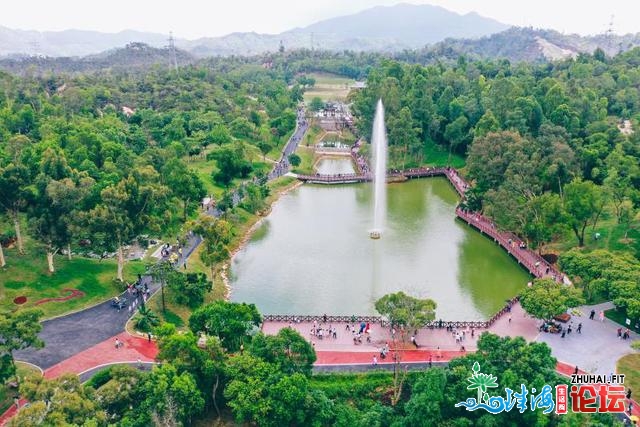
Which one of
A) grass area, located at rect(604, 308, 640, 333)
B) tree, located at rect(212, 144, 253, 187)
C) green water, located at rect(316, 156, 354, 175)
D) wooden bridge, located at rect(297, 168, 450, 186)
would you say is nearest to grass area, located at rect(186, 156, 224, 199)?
tree, located at rect(212, 144, 253, 187)

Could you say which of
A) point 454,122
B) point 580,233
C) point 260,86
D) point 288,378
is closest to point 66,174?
point 288,378

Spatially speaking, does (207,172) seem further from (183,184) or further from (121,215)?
(121,215)

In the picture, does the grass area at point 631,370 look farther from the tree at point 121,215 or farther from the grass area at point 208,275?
the tree at point 121,215

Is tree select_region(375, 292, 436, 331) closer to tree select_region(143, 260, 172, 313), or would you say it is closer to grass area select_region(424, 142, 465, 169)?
tree select_region(143, 260, 172, 313)

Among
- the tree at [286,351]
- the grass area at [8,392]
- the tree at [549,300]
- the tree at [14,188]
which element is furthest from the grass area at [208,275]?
the tree at [549,300]

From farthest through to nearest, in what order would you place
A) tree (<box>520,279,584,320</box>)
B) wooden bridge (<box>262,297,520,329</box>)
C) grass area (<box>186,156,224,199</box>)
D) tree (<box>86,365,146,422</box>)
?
1. grass area (<box>186,156,224,199</box>)
2. wooden bridge (<box>262,297,520,329</box>)
3. tree (<box>520,279,584,320</box>)
4. tree (<box>86,365,146,422</box>)

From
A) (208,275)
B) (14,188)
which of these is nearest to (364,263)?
A: (208,275)
